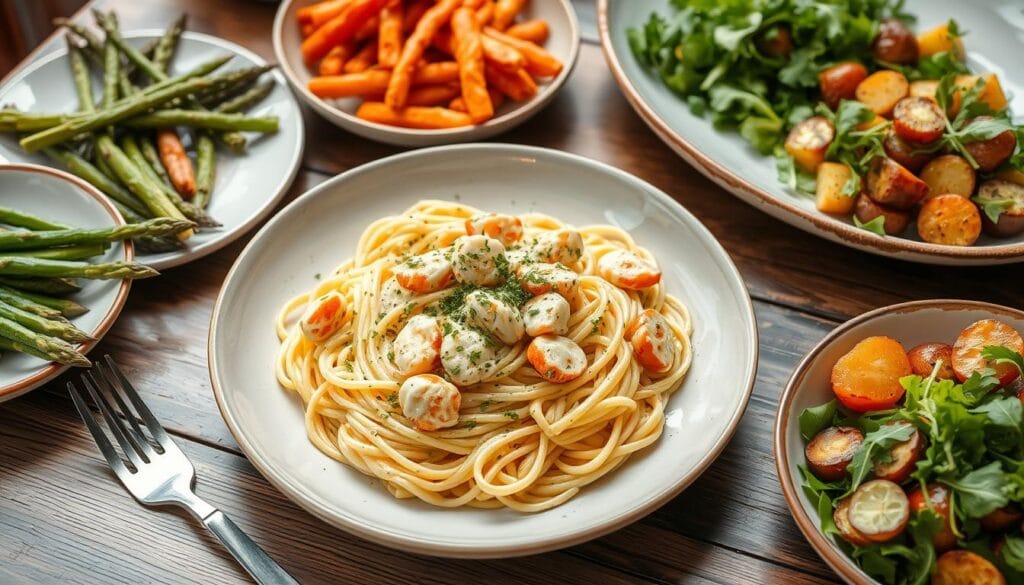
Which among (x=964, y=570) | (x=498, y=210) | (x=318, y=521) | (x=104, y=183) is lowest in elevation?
(x=964, y=570)

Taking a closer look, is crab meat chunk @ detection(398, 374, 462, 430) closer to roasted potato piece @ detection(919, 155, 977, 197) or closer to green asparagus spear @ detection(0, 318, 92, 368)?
green asparagus spear @ detection(0, 318, 92, 368)

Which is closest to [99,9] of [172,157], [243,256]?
[172,157]

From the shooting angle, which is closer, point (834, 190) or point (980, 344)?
point (980, 344)

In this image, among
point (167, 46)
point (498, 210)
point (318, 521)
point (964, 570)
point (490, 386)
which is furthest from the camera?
point (167, 46)

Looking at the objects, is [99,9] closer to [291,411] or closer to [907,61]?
[291,411]

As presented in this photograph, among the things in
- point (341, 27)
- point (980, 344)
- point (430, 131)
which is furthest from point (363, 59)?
point (980, 344)

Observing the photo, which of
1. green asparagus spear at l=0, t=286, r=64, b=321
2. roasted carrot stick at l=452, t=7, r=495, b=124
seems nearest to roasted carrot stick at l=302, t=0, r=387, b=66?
roasted carrot stick at l=452, t=7, r=495, b=124

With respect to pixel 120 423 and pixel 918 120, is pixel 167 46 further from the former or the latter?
pixel 918 120
